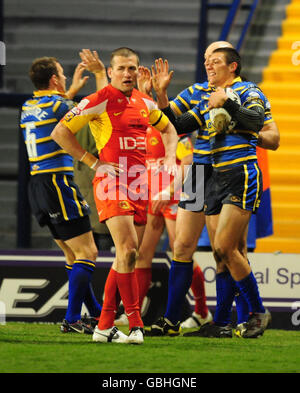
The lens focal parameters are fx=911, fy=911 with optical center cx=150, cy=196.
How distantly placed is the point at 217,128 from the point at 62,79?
134cm

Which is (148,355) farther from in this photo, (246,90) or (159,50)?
(159,50)

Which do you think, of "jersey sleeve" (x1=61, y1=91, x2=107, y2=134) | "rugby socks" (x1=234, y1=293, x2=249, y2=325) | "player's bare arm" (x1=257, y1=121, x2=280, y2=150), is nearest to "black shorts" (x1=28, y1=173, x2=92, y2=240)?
"jersey sleeve" (x1=61, y1=91, x2=107, y2=134)

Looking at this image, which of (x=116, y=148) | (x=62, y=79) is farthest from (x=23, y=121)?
(x=116, y=148)

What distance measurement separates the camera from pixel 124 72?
19.4ft

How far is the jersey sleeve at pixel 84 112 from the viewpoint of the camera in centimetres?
580

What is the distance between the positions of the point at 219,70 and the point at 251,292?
1.53 meters

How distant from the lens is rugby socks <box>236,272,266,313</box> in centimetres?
612

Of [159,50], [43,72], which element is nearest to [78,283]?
[43,72]

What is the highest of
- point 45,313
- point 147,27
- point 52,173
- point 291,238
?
point 147,27

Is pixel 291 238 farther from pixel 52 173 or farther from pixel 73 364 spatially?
pixel 73 364

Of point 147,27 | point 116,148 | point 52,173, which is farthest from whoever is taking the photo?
point 147,27

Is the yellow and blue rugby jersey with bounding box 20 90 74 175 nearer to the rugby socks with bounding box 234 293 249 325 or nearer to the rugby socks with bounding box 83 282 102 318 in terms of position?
the rugby socks with bounding box 83 282 102 318

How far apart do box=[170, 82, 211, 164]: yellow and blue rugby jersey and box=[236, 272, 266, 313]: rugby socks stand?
89 cm

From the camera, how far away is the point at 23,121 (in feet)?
21.7
